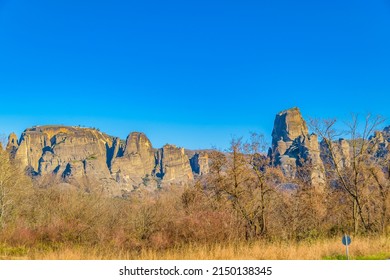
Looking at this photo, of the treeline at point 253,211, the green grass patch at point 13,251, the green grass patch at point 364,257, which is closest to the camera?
the green grass patch at point 364,257

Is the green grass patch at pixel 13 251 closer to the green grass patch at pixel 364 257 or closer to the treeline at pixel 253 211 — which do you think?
the treeline at pixel 253 211

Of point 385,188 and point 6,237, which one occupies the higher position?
point 385,188

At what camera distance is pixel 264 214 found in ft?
63.1

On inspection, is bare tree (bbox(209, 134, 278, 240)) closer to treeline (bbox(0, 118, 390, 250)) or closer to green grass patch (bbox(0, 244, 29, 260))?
treeline (bbox(0, 118, 390, 250))

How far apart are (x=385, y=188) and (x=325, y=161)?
3190mm

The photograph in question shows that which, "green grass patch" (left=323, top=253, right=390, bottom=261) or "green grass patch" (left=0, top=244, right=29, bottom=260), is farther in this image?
"green grass patch" (left=0, top=244, right=29, bottom=260)

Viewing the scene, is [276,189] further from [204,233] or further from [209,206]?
[204,233]

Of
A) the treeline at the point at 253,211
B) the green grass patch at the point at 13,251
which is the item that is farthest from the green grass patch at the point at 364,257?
the green grass patch at the point at 13,251

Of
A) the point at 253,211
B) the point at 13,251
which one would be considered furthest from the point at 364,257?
the point at 13,251

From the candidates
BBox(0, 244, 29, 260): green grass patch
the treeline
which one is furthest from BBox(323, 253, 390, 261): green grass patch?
BBox(0, 244, 29, 260): green grass patch

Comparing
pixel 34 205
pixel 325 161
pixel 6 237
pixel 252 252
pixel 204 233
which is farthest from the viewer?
pixel 34 205

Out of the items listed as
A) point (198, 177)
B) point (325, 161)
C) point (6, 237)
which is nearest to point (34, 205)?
point (6, 237)

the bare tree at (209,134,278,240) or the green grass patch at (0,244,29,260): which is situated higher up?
the bare tree at (209,134,278,240)

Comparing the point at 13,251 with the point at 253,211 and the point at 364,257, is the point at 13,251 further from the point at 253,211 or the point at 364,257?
the point at 364,257
